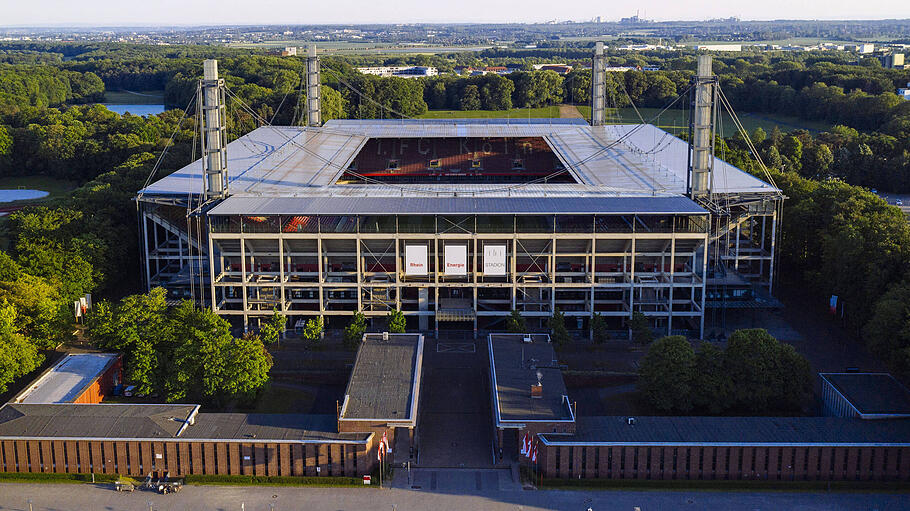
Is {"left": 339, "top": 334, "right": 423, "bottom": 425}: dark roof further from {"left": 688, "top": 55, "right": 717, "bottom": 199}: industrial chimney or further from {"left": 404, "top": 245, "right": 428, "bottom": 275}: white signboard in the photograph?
{"left": 688, "top": 55, "right": 717, "bottom": 199}: industrial chimney

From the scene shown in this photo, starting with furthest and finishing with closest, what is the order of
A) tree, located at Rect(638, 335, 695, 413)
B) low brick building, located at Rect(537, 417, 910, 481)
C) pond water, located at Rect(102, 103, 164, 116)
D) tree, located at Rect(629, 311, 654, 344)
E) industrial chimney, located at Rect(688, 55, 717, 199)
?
pond water, located at Rect(102, 103, 164, 116), industrial chimney, located at Rect(688, 55, 717, 199), tree, located at Rect(629, 311, 654, 344), tree, located at Rect(638, 335, 695, 413), low brick building, located at Rect(537, 417, 910, 481)

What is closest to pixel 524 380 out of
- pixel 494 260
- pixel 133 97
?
pixel 494 260

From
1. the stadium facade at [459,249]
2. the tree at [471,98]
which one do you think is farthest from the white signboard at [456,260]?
the tree at [471,98]

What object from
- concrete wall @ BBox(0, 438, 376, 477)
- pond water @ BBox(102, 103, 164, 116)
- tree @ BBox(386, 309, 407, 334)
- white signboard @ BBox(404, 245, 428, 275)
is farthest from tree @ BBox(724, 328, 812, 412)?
pond water @ BBox(102, 103, 164, 116)

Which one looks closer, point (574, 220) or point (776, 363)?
point (776, 363)

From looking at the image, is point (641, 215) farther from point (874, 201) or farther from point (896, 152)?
point (896, 152)

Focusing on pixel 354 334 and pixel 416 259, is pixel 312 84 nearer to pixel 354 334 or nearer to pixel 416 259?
pixel 416 259

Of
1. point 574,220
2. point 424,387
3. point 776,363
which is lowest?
point 424,387

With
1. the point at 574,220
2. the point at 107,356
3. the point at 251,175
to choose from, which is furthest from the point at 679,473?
the point at 251,175
